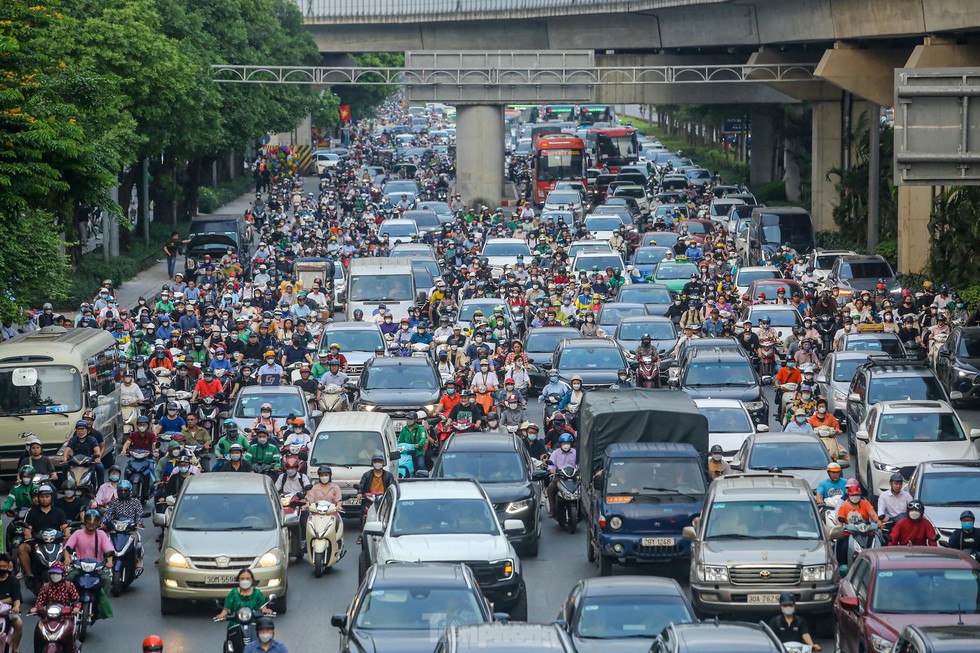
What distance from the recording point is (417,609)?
1566 cm

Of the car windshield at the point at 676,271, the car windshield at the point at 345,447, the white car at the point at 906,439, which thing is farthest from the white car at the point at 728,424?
the car windshield at the point at 676,271

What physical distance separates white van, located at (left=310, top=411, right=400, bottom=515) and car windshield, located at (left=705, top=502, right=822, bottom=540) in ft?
22.0

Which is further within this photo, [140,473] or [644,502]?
[140,473]

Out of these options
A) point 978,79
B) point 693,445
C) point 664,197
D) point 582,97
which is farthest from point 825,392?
point 664,197

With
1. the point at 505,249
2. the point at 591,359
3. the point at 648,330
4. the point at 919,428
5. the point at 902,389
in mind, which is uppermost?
the point at 505,249

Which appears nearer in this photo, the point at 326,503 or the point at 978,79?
the point at 326,503

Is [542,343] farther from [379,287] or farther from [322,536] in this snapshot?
[322,536]

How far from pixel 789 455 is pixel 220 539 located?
26.3 ft

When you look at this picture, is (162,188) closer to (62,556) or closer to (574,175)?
(574,175)

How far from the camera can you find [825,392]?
31.7 metres

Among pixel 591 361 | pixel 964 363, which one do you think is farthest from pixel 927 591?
pixel 964 363

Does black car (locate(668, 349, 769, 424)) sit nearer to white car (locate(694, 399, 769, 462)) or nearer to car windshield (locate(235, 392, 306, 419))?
white car (locate(694, 399, 769, 462))

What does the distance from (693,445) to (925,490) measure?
3.34 metres

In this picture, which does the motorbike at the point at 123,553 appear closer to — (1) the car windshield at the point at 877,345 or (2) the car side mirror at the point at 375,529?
(2) the car side mirror at the point at 375,529
